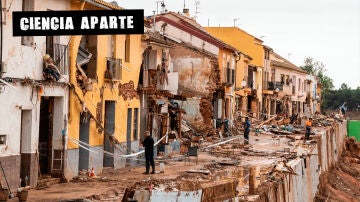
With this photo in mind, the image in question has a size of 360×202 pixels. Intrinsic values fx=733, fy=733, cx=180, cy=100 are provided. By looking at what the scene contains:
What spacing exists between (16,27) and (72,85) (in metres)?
9.03

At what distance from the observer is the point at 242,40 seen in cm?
7238

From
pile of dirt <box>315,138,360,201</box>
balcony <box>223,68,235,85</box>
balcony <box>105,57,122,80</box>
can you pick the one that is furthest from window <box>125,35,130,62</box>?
balcony <box>223,68,235,85</box>

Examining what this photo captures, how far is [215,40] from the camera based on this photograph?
53.0 meters

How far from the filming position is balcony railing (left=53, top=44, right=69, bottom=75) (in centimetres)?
2353

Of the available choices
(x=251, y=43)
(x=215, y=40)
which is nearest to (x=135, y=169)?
(x=215, y=40)

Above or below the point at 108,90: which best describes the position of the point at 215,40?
above

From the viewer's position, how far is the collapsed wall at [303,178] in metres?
22.8

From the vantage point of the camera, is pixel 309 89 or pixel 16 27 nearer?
pixel 16 27

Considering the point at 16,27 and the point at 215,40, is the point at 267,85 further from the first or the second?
the point at 16,27

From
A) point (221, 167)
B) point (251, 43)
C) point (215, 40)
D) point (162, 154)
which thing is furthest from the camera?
point (251, 43)

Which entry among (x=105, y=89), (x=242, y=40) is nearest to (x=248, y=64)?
(x=242, y=40)

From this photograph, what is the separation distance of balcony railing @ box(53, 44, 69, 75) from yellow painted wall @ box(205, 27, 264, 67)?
153 feet

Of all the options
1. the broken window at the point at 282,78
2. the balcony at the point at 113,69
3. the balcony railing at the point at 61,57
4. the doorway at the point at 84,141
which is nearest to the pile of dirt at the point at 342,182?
the balcony at the point at 113,69

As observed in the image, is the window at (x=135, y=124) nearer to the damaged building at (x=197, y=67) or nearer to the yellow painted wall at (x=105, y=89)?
the yellow painted wall at (x=105, y=89)
